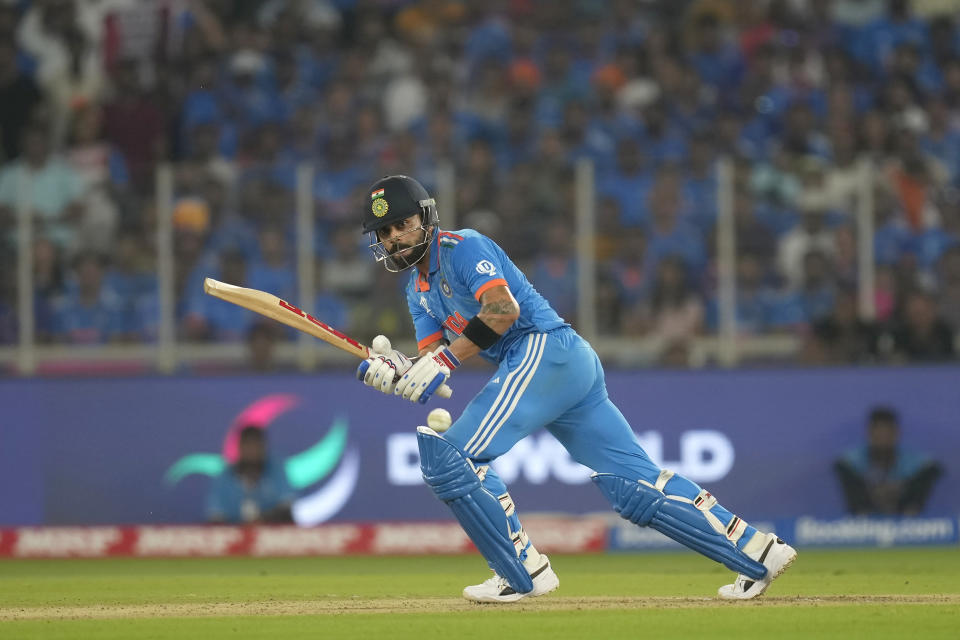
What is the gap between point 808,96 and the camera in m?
14.4

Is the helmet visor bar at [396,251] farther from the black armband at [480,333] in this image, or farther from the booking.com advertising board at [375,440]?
the booking.com advertising board at [375,440]

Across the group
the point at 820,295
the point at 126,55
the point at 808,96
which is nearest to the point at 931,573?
the point at 820,295

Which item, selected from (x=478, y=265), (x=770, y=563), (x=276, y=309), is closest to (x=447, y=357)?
(x=478, y=265)

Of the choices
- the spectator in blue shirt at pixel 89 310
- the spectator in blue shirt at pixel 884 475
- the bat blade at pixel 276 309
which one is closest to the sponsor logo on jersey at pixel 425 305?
the bat blade at pixel 276 309

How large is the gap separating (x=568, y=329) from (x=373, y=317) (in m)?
5.09

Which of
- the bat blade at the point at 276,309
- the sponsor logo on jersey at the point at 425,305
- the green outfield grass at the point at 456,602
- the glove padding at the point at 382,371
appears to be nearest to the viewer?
the green outfield grass at the point at 456,602

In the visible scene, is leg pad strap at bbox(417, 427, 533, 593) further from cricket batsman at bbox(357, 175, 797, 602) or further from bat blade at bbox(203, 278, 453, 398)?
bat blade at bbox(203, 278, 453, 398)

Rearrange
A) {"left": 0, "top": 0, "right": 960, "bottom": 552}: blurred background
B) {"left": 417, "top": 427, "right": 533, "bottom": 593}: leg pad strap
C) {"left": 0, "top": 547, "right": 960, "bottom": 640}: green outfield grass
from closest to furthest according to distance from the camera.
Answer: {"left": 0, "top": 547, "right": 960, "bottom": 640}: green outfield grass, {"left": 417, "top": 427, "right": 533, "bottom": 593}: leg pad strap, {"left": 0, "top": 0, "right": 960, "bottom": 552}: blurred background

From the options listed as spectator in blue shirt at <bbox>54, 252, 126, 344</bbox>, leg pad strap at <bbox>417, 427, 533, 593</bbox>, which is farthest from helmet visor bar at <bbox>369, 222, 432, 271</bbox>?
spectator in blue shirt at <bbox>54, 252, 126, 344</bbox>

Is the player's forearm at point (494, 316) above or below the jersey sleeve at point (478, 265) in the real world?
below

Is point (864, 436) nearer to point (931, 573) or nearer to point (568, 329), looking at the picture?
point (931, 573)

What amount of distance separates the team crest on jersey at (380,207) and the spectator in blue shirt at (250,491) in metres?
4.81

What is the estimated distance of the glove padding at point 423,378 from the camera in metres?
6.65

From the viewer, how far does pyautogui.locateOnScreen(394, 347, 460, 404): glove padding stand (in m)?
6.65
